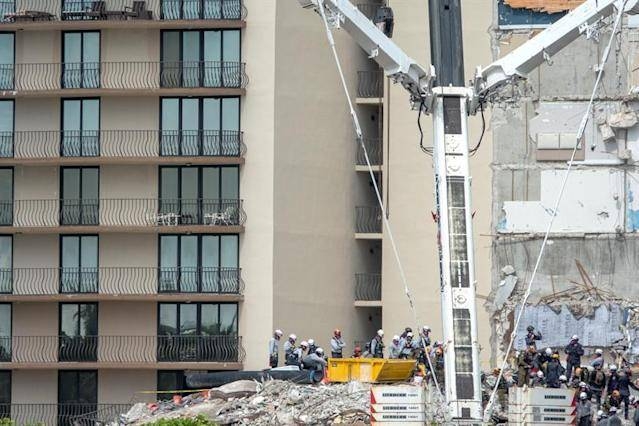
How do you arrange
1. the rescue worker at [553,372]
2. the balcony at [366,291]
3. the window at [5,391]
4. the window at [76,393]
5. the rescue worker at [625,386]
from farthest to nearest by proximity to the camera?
the balcony at [366,291] → the window at [5,391] → the window at [76,393] → the rescue worker at [625,386] → the rescue worker at [553,372]

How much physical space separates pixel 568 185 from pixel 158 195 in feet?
52.0

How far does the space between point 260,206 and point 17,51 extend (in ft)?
37.5

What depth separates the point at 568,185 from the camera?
304 feet

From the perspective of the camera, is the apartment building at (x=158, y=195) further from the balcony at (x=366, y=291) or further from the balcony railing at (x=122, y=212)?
the balcony at (x=366, y=291)

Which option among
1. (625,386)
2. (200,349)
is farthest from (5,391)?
(625,386)

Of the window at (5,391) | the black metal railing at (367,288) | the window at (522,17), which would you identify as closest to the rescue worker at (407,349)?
the black metal railing at (367,288)

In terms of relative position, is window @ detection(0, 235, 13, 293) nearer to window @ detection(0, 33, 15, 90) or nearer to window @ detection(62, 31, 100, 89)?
window @ detection(0, 33, 15, 90)

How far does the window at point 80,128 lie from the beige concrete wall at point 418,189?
1153 centimetres

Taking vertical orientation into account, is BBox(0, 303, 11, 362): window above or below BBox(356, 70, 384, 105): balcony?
below

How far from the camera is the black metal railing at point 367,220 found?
9388 centimetres

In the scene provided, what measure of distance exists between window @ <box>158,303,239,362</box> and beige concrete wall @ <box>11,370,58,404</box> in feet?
15.4

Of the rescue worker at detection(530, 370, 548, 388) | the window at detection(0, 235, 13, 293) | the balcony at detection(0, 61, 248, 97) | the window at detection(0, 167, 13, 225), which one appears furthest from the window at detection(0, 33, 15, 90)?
the rescue worker at detection(530, 370, 548, 388)

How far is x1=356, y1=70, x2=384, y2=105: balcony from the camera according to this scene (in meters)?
94.0

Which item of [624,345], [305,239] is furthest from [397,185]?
[624,345]
